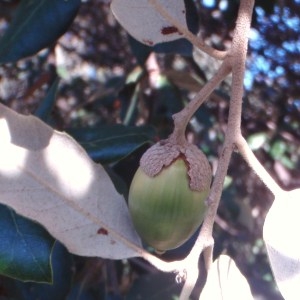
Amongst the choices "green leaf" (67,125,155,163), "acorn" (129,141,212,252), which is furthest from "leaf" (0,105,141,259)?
"green leaf" (67,125,155,163)

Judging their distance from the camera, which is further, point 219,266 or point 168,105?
point 168,105

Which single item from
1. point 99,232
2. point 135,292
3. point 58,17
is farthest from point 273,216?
point 135,292

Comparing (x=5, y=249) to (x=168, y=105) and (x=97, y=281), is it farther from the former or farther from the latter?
(x=168, y=105)

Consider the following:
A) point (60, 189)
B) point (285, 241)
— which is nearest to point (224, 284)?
point (285, 241)

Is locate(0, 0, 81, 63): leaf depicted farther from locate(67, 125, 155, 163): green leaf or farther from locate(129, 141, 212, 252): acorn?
locate(129, 141, 212, 252): acorn

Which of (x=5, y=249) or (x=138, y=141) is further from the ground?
(x=5, y=249)
